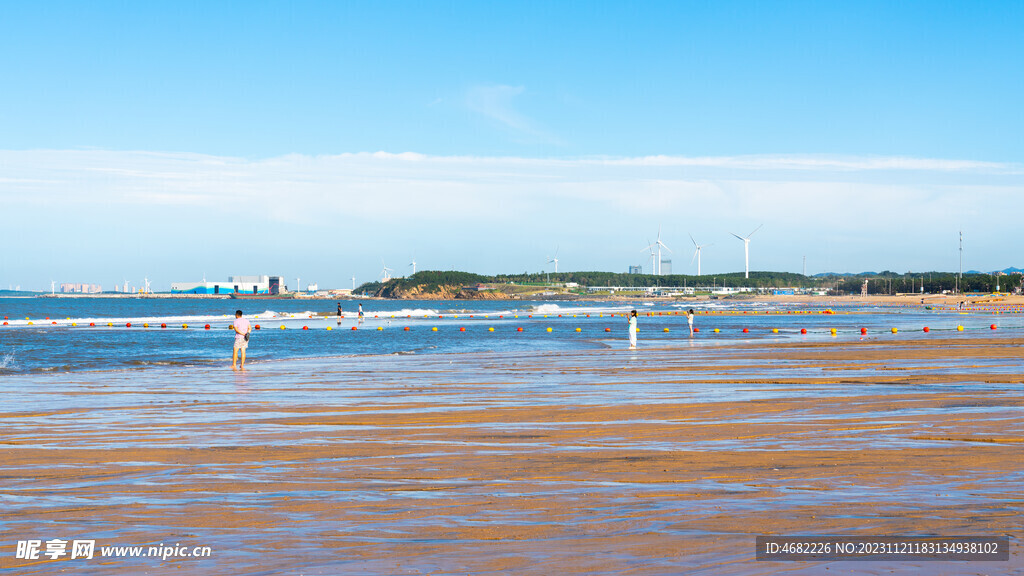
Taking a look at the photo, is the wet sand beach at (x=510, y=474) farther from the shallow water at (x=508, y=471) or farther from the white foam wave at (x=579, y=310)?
the white foam wave at (x=579, y=310)

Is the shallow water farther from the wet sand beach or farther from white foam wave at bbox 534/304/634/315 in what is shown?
white foam wave at bbox 534/304/634/315

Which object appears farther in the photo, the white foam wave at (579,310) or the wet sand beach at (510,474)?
the white foam wave at (579,310)

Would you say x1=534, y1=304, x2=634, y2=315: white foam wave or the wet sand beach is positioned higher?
the wet sand beach

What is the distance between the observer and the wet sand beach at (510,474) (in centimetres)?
691

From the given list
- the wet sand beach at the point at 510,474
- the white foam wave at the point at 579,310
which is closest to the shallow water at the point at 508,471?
the wet sand beach at the point at 510,474

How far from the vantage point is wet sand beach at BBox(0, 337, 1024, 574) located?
6914 millimetres

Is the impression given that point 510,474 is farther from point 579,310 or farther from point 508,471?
point 579,310

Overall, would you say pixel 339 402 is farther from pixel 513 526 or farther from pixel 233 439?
pixel 513 526

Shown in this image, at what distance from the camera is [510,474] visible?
9930 millimetres

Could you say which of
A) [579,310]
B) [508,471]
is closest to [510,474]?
[508,471]

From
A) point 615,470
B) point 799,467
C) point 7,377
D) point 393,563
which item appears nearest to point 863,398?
point 799,467

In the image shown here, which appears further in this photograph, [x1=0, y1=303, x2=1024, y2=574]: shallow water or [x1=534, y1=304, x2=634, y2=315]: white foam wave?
[x1=534, y1=304, x2=634, y2=315]: white foam wave

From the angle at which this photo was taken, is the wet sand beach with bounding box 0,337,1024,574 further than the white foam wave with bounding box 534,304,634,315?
No

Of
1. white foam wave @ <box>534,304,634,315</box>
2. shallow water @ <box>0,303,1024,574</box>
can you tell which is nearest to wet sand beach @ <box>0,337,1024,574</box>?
shallow water @ <box>0,303,1024,574</box>
